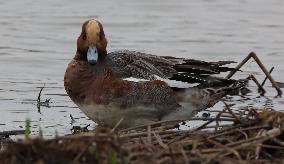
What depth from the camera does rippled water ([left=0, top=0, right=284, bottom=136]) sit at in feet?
29.9

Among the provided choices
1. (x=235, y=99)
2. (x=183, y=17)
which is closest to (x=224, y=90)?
(x=235, y=99)

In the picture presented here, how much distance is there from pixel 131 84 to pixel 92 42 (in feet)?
1.49

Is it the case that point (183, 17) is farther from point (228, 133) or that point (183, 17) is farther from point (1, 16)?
point (228, 133)

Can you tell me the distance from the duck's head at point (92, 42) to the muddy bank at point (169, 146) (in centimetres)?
151

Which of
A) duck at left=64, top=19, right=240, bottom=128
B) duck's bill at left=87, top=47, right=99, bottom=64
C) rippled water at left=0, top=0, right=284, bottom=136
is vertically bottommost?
rippled water at left=0, top=0, right=284, bottom=136

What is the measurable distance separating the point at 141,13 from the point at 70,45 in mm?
2680

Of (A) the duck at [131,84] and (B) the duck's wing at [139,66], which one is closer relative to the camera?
(A) the duck at [131,84]

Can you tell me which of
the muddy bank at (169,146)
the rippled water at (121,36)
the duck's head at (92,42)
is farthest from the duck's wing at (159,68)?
the muddy bank at (169,146)

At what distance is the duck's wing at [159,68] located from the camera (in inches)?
281

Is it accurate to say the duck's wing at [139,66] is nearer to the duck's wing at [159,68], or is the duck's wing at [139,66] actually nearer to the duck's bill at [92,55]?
the duck's wing at [159,68]

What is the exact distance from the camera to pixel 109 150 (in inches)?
182

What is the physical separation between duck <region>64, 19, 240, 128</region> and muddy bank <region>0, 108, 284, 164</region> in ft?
3.97

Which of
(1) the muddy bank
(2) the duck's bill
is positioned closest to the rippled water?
(2) the duck's bill

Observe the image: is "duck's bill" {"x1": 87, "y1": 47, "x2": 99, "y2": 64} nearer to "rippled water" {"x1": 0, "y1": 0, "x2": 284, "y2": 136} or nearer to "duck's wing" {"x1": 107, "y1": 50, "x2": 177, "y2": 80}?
"duck's wing" {"x1": 107, "y1": 50, "x2": 177, "y2": 80}
